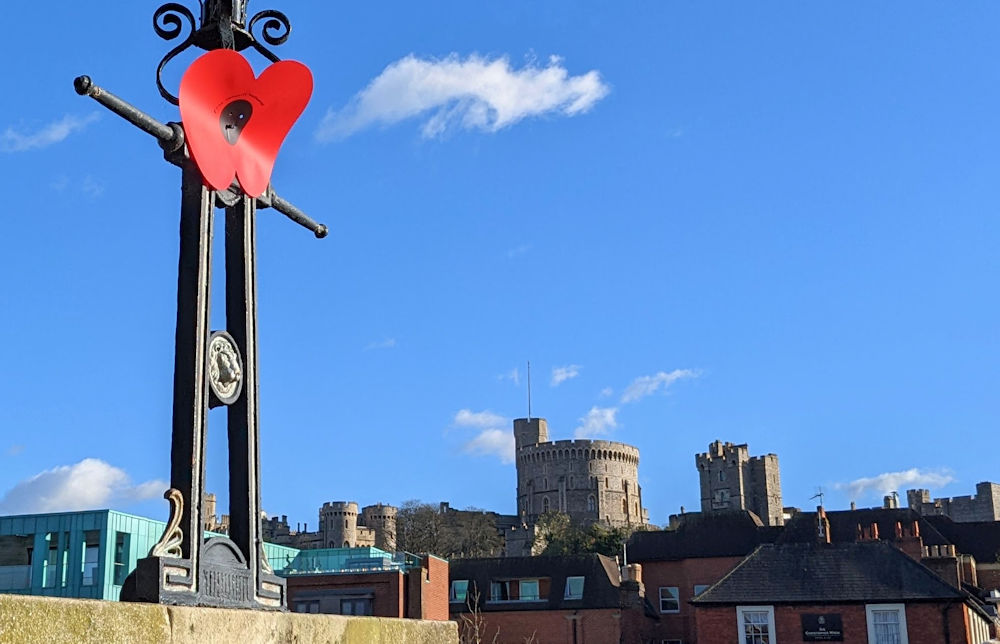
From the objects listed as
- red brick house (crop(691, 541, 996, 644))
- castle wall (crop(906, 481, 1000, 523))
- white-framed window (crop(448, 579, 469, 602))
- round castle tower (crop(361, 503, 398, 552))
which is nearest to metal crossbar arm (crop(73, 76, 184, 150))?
red brick house (crop(691, 541, 996, 644))

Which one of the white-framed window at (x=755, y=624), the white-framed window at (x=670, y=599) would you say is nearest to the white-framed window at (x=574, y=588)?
the white-framed window at (x=670, y=599)

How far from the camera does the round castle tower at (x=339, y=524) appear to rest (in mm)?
110438

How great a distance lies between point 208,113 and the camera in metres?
6.17

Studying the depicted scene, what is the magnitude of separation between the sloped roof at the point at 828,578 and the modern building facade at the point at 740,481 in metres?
77.5

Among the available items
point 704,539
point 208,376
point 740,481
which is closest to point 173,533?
point 208,376

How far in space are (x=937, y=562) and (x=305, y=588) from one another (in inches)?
909

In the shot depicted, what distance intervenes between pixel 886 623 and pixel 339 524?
8139 centimetres

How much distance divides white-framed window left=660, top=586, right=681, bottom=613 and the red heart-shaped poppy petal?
50.3m

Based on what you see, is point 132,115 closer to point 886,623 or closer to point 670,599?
point 886,623

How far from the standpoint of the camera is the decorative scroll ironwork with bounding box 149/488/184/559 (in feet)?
17.6

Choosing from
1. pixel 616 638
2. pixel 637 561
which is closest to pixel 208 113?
pixel 616 638

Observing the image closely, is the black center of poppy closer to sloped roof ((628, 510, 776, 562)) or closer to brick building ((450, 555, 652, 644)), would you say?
brick building ((450, 555, 652, 644))

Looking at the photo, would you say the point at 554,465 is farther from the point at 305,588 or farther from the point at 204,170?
the point at 204,170

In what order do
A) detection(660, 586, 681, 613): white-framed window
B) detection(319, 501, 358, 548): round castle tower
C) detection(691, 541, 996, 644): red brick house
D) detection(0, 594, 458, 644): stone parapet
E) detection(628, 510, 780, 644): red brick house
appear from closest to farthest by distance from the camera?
detection(0, 594, 458, 644): stone parapet, detection(691, 541, 996, 644): red brick house, detection(628, 510, 780, 644): red brick house, detection(660, 586, 681, 613): white-framed window, detection(319, 501, 358, 548): round castle tower
